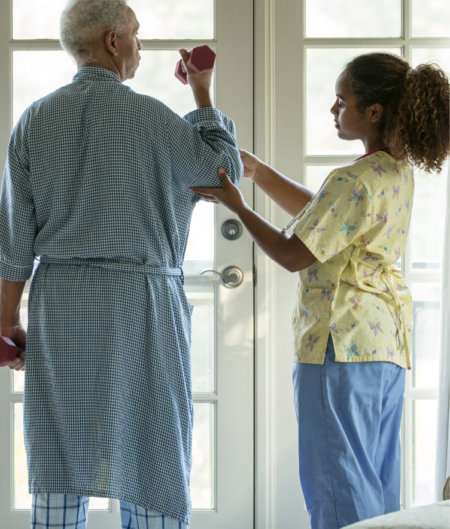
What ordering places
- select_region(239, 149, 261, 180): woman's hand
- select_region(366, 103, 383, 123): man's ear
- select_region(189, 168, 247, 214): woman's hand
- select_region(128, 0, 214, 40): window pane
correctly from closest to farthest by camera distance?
select_region(189, 168, 247, 214): woman's hand → select_region(366, 103, 383, 123): man's ear → select_region(239, 149, 261, 180): woman's hand → select_region(128, 0, 214, 40): window pane

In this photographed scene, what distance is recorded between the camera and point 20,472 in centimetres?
167

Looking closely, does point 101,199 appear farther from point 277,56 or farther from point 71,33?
point 277,56

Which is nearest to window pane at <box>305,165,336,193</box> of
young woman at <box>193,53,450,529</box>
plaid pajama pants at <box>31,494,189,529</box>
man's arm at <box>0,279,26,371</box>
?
young woman at <box>193,53,450,529</box>

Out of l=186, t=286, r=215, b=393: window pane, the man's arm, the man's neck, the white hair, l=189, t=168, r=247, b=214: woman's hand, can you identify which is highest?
the white hair

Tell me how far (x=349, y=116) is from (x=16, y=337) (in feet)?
3.05

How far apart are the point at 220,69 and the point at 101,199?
0.82 m

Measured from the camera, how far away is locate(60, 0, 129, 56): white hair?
1070 millimetres

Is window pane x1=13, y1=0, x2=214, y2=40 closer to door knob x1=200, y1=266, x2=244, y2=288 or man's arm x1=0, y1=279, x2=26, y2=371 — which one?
door knob x1=200, y1=266, x2=244, y2=288

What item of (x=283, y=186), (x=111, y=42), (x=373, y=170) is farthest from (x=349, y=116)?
(x=111, y=42)

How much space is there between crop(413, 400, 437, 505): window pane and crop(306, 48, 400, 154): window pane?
0.85m

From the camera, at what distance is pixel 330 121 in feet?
5.50

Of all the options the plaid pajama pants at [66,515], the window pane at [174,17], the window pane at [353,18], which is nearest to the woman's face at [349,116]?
the window pane at [353,18]

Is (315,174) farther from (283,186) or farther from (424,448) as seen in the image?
(424,448)

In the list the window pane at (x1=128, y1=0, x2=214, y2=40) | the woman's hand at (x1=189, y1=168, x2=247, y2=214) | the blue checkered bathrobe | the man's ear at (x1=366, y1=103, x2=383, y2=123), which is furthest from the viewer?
the window pane at (x1=128, y1=0, x2=214, y2=40)
